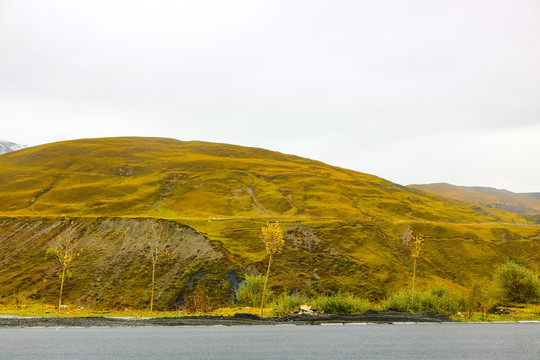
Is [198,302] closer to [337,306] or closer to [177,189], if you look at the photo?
[337,306]

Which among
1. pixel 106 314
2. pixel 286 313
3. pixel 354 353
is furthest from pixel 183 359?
pixel 106 314

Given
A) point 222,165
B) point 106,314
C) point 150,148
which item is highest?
point 150,148

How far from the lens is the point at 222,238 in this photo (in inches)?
2918

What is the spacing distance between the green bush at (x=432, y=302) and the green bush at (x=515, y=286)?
26.3ft

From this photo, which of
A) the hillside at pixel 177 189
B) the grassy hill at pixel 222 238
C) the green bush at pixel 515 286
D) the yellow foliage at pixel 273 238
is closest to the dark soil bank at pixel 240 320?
the yellow foliage at pixel 273 238

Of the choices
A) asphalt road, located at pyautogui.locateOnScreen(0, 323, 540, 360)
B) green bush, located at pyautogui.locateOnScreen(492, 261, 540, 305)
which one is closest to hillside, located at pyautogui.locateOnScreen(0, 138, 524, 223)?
green bush, located at pyautogui.locateOnScreen(492, 261, 540, 305)

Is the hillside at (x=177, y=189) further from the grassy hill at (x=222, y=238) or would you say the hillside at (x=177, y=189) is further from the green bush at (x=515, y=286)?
the green bush at (x=515, y=286)

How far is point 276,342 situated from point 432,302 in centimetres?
2555

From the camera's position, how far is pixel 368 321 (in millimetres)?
38031

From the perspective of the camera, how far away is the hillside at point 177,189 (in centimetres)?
11081

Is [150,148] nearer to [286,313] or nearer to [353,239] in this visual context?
[353,239]

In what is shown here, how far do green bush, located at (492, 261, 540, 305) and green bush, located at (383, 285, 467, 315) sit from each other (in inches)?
316

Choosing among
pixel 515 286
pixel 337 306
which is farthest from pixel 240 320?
pixel 515 286

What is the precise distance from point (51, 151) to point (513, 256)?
171312 millimetres
